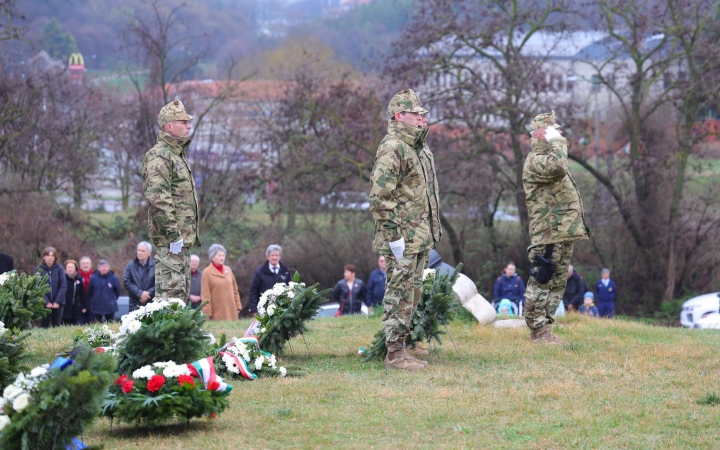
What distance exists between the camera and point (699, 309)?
1856 centimetres

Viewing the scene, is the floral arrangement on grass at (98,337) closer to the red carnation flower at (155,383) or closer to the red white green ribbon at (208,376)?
the red white green ribbon at (208,376)

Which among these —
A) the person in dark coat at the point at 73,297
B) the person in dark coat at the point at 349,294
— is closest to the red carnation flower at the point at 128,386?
the person in dark coat at the point at 73,297

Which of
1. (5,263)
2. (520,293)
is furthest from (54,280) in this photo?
(520,293)

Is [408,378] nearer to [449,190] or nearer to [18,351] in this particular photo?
[18,351]

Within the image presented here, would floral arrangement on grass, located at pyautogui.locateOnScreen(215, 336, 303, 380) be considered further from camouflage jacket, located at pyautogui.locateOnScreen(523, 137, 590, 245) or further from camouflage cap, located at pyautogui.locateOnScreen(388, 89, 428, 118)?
camouflage jacket, located at pyautogui.locateOnScreen(523, 137, 590, 245)

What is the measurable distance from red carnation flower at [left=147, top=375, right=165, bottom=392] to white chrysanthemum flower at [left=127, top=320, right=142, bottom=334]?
3.30 feet

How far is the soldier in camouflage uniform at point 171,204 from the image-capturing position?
9.58 meters

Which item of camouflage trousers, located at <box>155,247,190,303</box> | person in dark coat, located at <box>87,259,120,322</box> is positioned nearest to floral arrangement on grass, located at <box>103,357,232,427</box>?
camouflage trousers, located at <box>155,247,190,303</box>

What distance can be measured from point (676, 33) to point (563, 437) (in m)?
19.2

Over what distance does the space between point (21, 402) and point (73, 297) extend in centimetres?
1032

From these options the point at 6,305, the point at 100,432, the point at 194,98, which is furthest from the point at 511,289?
the point at 194,98

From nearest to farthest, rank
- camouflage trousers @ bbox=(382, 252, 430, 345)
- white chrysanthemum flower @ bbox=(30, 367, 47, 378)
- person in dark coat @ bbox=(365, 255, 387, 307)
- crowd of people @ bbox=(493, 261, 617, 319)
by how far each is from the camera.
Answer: white chrysanthemum flower @ bbox=(30, 367, 47, 378), camouflage trousers @ bbox=(382, 252, 430, 345), person in dark coat @ bbox=(365, 255, 387, 307), crowd of people @ bbox=(493, 261, 617, 319)

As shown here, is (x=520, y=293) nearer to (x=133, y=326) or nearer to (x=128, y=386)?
(x=133, y=326)

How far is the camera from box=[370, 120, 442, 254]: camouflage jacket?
8344 millimetres
